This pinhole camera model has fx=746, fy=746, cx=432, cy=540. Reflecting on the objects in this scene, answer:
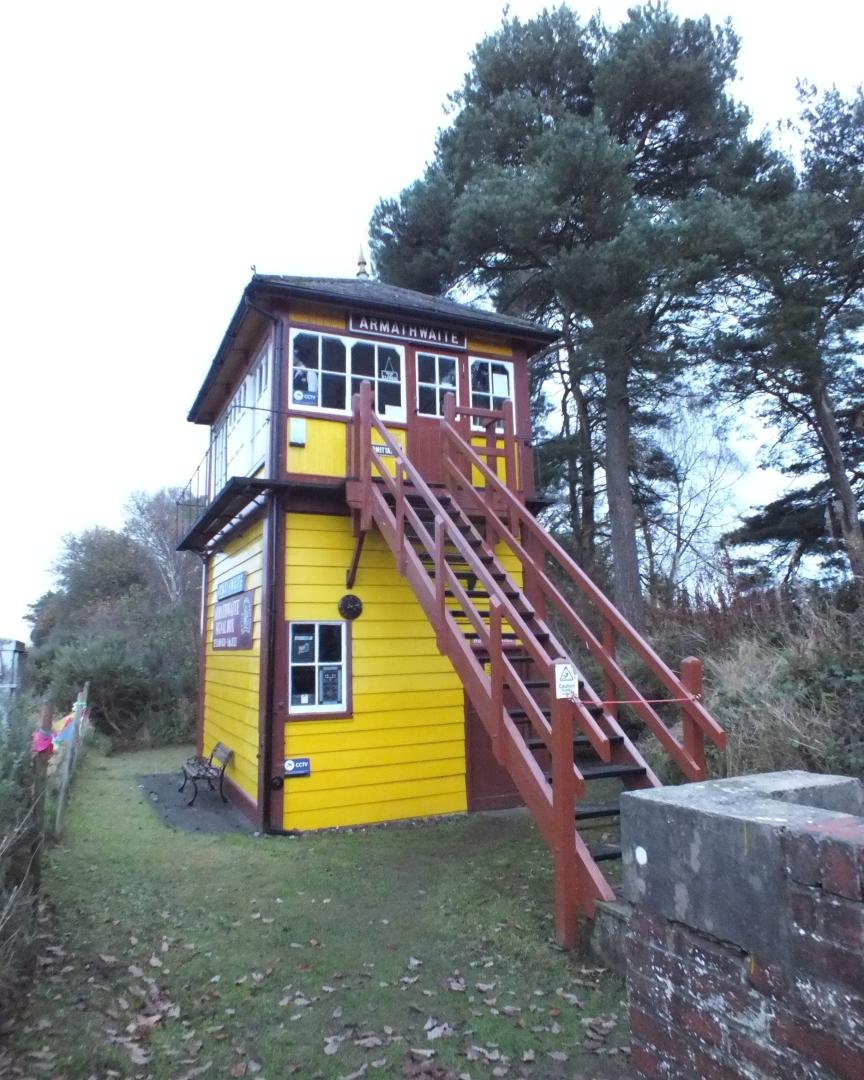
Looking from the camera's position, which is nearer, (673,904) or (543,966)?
(673,904)

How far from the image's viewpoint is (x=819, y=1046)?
1506mm

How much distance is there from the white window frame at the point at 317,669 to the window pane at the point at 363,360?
3.31 metres

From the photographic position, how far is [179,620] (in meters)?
23.5

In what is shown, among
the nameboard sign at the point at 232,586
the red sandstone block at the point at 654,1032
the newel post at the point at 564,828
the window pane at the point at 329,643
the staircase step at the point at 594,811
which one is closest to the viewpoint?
the red sandstone block at the point at 654,1032

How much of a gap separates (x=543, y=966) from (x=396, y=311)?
7.86m

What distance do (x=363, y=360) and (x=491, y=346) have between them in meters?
2.05

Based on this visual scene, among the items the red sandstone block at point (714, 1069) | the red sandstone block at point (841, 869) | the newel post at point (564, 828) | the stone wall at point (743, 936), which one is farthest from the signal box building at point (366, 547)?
the red sandstone block at point (841, 869)

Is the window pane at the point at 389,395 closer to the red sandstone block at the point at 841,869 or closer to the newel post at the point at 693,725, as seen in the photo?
the newel post at the point at 693,725

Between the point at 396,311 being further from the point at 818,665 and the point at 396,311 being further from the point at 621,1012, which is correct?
the point at 621,1012

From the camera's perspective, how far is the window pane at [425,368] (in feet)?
33.6

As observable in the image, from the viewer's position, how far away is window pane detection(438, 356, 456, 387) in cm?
1041

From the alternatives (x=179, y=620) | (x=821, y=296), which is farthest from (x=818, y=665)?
(x=179, y=620)

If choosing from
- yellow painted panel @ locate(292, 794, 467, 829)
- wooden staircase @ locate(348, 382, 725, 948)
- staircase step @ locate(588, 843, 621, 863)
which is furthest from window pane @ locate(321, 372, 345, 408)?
staircase step @ locate(588, 843, 621, 863)

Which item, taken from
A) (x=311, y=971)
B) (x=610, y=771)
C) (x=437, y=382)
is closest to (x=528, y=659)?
(x=610, y=771)
